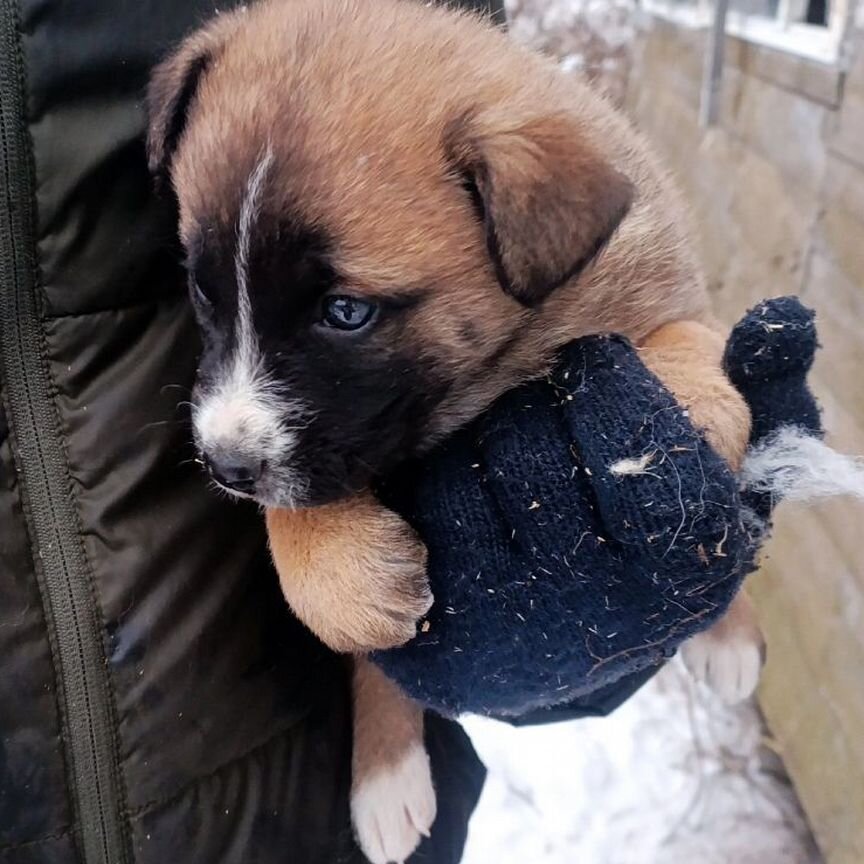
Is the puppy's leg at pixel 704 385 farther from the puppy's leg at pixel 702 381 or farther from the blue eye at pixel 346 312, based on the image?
the blue eye at pixel 346 312

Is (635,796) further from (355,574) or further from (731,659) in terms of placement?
→ (355,574)

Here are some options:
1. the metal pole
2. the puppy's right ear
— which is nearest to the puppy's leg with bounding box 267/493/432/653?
the puppy's right ear

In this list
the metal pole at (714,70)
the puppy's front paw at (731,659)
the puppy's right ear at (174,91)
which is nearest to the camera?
the puppy's right ear at (174,91)

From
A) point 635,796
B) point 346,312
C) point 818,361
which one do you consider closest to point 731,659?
point 635,796

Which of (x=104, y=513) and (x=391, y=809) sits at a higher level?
(x=104, y=513)

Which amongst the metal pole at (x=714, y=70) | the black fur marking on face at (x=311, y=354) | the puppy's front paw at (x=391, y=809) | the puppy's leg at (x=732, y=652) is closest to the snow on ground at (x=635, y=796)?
the puppy's leg at (x=732, y=652)

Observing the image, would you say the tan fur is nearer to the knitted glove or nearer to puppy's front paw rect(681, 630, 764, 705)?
the knitted glove
